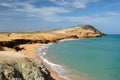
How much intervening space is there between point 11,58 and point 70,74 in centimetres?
1343

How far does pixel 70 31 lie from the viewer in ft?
474

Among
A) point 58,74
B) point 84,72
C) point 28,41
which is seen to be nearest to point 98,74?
point 84,72

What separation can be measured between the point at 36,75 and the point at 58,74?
43.3 ft

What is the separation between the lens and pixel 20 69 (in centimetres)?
1268

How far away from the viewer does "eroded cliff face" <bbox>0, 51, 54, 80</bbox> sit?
38.5 ft

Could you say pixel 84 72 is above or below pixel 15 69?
below

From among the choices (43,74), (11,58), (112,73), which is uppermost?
(11,58)

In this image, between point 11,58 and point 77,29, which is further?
point 77,29

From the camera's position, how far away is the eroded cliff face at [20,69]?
11750mm

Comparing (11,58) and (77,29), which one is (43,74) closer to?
(11,58)

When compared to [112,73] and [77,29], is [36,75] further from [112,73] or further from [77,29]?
[77,29]

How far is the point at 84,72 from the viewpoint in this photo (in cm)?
2717

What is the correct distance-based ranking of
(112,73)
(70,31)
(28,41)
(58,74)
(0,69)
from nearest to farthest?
(0,69) → (58,74) → (112,73) → (28,41) → (70,31)

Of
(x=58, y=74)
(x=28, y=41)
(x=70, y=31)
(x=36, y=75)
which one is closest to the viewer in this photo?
(x=36, y=75)
